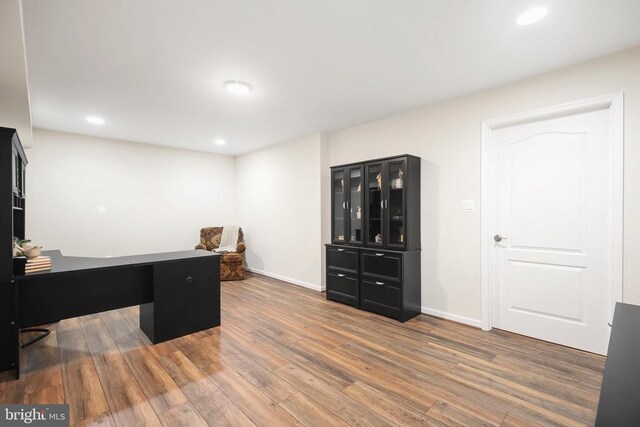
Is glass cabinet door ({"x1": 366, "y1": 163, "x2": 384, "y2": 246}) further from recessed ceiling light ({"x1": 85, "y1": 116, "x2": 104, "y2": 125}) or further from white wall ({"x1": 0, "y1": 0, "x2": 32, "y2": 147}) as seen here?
recessed ceiling light ({"x1": 85, "y1": 116, "x2": 104, "y2": 125})

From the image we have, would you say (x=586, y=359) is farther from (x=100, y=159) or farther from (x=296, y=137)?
(x=100, y=159)

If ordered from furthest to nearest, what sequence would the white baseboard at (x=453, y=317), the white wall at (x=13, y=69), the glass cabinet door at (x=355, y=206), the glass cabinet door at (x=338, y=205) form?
1. the glass cabinet door at (x=338, y=205)
2. the glass cabinet door at (x=355, y=206)
3. the white baseboard at (x=453, y=317)
4. the white wall at (x=13, y=69)

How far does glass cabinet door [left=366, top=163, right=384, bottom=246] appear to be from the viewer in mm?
3666

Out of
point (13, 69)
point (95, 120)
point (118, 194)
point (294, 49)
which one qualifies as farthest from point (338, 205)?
point (118, 194)

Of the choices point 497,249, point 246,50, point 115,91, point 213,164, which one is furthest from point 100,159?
point 497,249

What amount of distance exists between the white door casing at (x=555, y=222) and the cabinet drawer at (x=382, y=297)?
878 mm

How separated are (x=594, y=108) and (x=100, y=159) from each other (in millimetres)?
6405

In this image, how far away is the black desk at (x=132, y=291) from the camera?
2.29m

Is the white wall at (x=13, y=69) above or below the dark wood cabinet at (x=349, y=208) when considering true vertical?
above

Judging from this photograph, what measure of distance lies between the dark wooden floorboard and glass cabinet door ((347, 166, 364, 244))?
1.16 m

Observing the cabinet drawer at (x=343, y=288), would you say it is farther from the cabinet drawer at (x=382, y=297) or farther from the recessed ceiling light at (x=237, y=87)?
the recessed ceiling light at (x=237, y=87)

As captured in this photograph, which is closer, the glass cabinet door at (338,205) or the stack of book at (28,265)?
the stack of book at (28,265)

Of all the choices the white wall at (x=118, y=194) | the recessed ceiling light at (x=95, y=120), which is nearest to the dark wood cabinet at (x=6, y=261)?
the recessed ceiling light at (x=95, y=120)

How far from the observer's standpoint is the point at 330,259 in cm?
415
